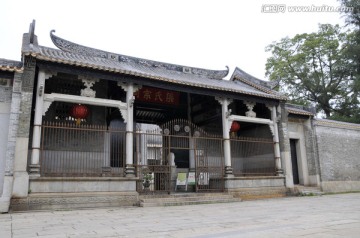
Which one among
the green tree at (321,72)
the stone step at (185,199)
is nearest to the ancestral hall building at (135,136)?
the stone step at (185,199)

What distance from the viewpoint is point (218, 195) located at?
10.1 m

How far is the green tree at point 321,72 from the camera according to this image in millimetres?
21781

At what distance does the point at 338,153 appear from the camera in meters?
14.8

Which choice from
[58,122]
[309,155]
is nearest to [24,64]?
[58,122]

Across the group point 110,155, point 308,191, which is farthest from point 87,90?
point 308,191

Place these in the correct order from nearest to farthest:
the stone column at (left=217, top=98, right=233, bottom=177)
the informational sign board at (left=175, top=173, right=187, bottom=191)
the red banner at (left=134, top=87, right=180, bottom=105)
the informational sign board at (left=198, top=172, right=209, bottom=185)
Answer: the informational sign board at (left=198, top=172, right=209, bottom=185), the stone column at (left=217, top=98, right=233, bottom=177), the informational sign board at (left=175, top=173, right=187, bottom=191), the red banner at (left=134, top=87, right=180, bottom=105)

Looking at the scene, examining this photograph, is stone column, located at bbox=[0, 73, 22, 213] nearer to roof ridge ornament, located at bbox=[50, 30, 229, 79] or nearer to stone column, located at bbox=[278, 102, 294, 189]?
roof ridge ornament, located at bbox=[50, 30, 229, 79]

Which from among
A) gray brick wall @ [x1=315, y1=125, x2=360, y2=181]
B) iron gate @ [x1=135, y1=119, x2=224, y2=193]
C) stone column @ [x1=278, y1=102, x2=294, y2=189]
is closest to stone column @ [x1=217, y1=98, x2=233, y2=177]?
iron gate @ [x1=135, y1=119, x2=224, y2=193]

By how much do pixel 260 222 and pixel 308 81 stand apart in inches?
790

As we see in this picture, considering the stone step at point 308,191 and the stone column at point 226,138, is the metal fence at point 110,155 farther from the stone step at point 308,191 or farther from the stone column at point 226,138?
the stone step at point 308,191

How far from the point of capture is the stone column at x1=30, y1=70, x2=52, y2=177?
804 cm

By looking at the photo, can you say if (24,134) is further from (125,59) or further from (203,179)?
(125,59)

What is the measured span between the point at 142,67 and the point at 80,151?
15.6 ft

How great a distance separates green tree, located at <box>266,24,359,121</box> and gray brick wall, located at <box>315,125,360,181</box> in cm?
664
